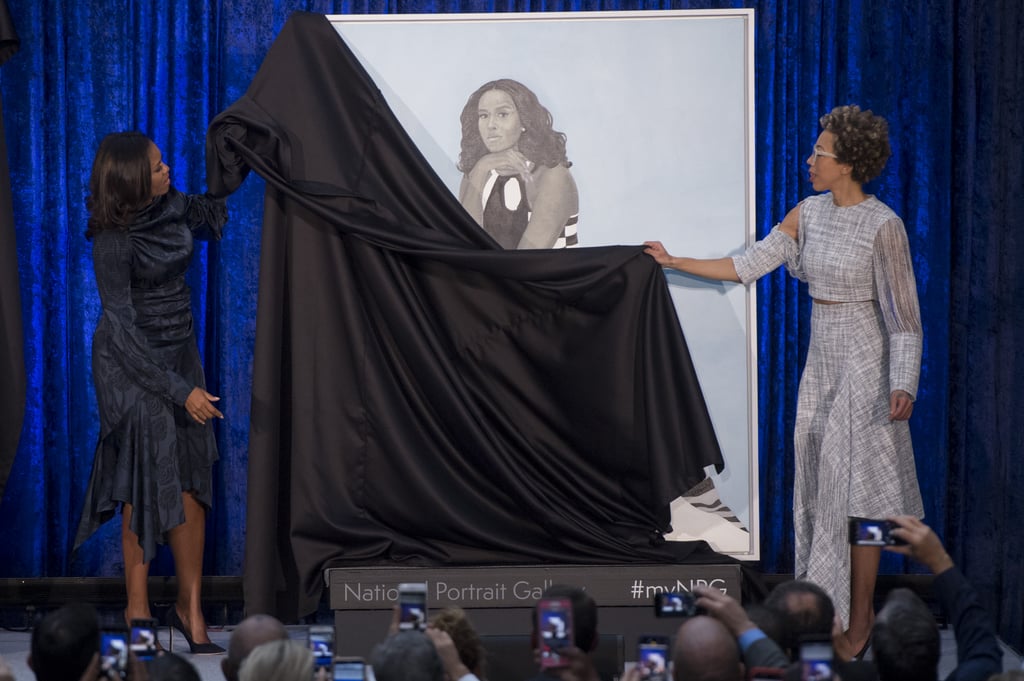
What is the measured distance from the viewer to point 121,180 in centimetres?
450

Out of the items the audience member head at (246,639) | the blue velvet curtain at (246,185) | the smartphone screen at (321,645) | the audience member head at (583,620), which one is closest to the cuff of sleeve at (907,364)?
the blue velvet curtain at (246,185)

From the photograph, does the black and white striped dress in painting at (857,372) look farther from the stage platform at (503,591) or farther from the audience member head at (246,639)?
the audience member head at (246,639)

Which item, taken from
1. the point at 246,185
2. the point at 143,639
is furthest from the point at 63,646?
the point at 246,185

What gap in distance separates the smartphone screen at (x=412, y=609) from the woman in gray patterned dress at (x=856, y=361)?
1971 mm

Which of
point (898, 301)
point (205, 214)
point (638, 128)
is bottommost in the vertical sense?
point (898, 301)

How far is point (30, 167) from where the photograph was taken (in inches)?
213

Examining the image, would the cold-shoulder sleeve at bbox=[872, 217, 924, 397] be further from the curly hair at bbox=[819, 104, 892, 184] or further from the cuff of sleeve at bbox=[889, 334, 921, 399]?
the curly hair at bbox=[819, 104, 892, 184]

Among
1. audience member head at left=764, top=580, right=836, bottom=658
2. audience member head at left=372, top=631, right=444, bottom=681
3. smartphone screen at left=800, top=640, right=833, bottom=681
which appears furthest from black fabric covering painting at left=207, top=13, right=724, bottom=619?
smartphone screen at left=800, top=640, right=833, bottom=681

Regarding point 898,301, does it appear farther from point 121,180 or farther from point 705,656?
point 121,180

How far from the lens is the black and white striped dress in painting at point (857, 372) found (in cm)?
434

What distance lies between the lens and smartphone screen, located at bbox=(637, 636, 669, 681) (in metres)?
2.60

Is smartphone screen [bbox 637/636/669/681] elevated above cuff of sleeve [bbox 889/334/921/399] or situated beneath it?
situated beneath

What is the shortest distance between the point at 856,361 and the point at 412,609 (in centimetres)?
212

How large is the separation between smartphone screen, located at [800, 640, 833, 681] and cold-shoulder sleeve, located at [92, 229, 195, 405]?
8.90 ft
